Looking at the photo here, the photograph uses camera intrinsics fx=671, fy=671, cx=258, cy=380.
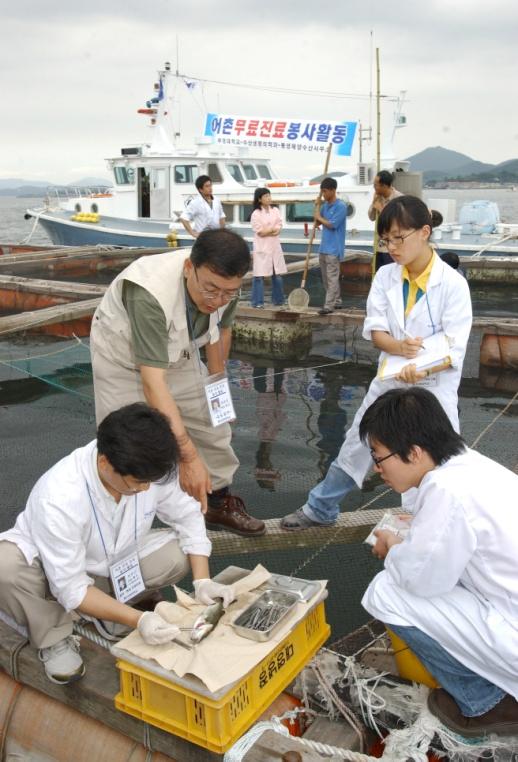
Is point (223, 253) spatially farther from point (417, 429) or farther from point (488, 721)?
point (488, 721)

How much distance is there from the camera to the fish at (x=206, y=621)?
80.7 inches

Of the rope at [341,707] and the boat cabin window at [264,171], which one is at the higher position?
the boat cabin window at [264,171]

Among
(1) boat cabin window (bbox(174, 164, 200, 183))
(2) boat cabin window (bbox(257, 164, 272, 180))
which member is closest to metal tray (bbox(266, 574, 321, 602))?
(1) boat cabin window (bbox(174, 164, 200, 183))

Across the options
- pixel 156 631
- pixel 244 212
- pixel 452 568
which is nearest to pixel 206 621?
pixel 156 631

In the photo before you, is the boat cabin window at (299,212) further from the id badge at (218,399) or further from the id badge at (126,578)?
the id badge at (126,578)

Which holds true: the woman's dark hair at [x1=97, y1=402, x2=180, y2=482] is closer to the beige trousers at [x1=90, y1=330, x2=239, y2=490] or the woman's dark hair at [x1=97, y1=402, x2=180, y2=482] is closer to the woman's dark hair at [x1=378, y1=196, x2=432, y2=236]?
the beige trousers at [x1=90, y1=330, x2=239, y2=490]

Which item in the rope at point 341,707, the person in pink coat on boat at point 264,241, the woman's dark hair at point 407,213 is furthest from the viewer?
the person in pink coat on boat at point 264,241

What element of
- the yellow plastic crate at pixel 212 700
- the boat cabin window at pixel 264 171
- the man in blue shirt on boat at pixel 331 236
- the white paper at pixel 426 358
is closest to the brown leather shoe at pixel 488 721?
the yellow plastic crate at pixel 212 700

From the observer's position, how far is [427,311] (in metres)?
A: 3.17

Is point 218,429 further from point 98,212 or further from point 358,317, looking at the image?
point 98,212

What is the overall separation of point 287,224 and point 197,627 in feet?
45.3

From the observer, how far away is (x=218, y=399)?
134 inches

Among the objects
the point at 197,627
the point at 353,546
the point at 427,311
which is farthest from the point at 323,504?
the point at 197,627

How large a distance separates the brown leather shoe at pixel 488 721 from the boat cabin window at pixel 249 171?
54.1 feet
